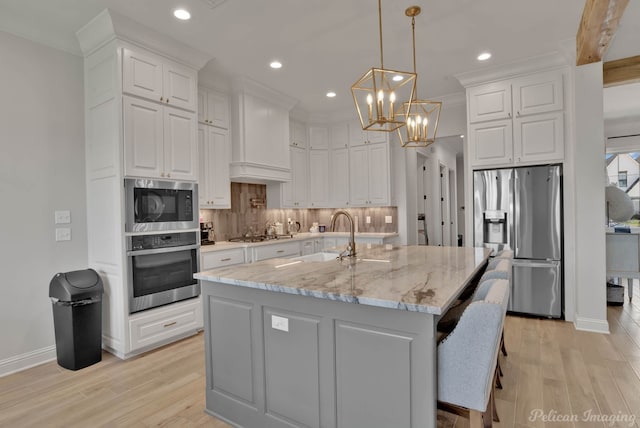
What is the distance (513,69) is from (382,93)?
9.08ft

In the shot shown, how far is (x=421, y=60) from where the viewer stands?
372 cm

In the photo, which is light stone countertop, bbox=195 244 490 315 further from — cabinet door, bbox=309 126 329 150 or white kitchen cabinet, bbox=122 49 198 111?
cabinet door, bbox=309 126 329 150

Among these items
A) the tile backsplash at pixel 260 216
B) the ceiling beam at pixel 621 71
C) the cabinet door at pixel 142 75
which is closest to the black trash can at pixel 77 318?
the tile backsplash at pixel 260 216

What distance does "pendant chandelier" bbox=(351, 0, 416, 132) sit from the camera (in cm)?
206

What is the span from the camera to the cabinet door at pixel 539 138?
3717 millimetres

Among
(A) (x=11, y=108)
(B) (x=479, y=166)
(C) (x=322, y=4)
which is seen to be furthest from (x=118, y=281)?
(B) (x=479, y=166)

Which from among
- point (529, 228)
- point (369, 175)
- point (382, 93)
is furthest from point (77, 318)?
point (529, 228)

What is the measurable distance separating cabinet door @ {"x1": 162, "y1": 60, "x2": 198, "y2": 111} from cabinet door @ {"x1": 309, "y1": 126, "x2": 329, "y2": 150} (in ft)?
8.37

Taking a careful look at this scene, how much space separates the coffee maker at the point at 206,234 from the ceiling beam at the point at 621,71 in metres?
5.01

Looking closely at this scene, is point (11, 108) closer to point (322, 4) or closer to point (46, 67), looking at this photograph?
point (46, 67)

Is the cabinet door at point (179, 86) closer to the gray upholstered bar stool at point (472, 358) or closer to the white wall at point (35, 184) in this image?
the white wall at point (35, 184)

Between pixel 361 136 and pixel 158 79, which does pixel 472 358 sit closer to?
pixel 158 79

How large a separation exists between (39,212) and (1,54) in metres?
1.33

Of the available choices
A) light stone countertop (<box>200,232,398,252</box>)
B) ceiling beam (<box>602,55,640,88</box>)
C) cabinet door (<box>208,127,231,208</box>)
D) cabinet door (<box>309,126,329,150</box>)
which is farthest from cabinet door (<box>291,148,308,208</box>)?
ceiling beam (<box>602,55,640,88</box>)
